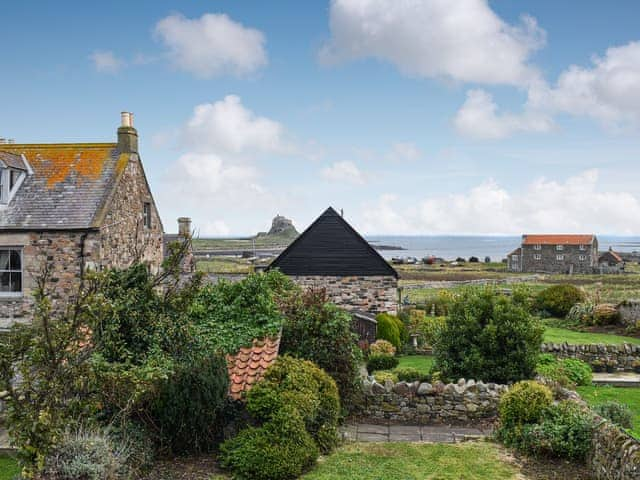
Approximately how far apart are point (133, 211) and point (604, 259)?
88791mm

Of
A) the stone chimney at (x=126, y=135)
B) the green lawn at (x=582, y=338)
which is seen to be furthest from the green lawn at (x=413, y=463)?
the stone chimney at (x=126, y=135)

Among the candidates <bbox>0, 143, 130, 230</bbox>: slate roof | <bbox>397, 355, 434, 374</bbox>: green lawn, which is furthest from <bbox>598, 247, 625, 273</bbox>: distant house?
<bbox>0, 143, 130, 230</bbox>: slate roof

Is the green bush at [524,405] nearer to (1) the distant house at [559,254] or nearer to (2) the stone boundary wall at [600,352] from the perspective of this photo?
(2) the stone boundary wall at [600,352]

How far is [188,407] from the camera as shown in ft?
31.0

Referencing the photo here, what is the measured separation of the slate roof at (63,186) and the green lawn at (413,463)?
13853 millimetres

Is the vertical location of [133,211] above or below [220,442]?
above

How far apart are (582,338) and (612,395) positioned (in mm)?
11165

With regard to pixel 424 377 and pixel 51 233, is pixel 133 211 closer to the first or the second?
pixel 51 233

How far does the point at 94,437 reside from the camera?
27.1 ft

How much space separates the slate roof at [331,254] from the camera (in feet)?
89.0

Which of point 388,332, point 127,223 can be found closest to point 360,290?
point 388,332

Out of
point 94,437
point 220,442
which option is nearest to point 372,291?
point 220,442

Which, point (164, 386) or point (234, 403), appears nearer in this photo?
point (164, 386)

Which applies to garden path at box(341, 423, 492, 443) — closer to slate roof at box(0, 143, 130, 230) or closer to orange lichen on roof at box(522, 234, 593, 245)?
slate roof at box(0, 143, 130, 230)
